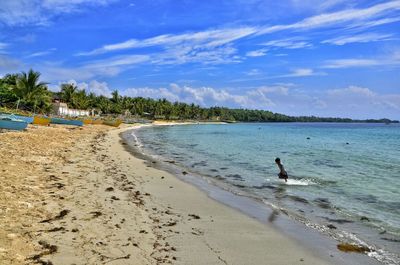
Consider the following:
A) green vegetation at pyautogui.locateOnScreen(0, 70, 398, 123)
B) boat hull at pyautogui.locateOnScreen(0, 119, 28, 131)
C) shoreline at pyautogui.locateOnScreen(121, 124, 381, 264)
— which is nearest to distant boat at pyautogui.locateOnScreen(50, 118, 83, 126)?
green vegetation at pyautogui.locateOnScreen(0, 70, 398, 123)

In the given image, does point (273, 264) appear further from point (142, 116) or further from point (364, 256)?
point (142, 116)

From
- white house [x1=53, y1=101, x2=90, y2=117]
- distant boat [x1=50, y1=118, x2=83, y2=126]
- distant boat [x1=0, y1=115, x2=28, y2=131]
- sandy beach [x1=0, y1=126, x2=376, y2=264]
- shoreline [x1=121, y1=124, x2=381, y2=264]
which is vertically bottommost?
shoreline [x1=121, y1=124, x2=381, y2=264]

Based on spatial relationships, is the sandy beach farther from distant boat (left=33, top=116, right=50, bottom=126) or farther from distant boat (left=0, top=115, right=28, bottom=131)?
distant boat (left=33, top=116, right=50, bottom=126)

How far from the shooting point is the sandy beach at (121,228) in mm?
5871

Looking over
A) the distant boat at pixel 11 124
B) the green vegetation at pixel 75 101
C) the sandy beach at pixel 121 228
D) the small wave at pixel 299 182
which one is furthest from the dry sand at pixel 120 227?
the green vegetation at pixel 75 101

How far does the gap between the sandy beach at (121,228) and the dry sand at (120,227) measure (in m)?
0.01

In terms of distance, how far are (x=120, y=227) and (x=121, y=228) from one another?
6cm

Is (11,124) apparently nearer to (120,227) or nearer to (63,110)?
(120,227)

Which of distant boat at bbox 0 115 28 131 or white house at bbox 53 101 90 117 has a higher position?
white house at bbox 53 101 90 117

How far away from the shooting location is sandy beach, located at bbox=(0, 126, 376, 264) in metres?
5.87

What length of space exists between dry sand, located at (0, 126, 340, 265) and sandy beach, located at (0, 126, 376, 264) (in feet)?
0.05

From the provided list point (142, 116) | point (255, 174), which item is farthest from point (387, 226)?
point (142, 116)

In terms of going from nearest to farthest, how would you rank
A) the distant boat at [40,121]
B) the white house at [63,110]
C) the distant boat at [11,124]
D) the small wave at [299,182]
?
the small wave at [299,182] → the distant boat at [11,124] → the distant boat at [40,121] → the white house at [63,110]

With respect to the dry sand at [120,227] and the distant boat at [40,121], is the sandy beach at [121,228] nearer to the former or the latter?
the dry sand at [120,227]
